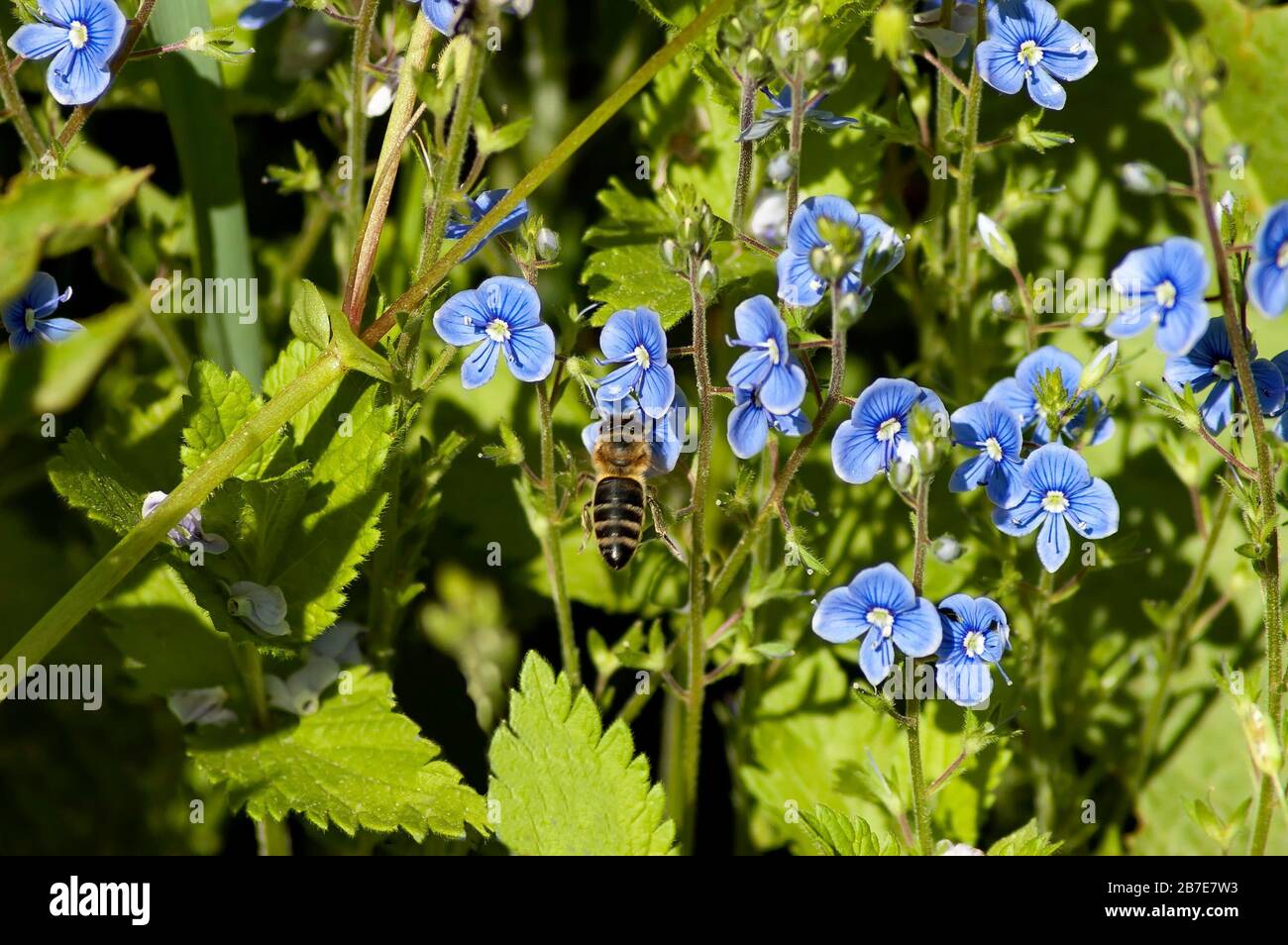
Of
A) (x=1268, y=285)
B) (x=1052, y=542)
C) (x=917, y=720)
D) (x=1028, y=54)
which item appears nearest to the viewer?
(x=1268, y=285)

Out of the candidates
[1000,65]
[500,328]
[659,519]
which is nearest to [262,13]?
[500,328]

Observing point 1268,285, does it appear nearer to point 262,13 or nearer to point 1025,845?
point 1025,845

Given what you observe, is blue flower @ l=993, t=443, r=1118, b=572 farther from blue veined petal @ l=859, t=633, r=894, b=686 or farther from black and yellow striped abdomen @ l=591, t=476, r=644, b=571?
black and yellow striped abdomen @ l=591, t=476, r=644, b=571

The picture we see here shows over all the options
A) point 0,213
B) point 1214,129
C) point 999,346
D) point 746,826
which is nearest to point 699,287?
point 0,213

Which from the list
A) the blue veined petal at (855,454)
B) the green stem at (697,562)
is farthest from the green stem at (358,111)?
the blue veined petal at (855,454)

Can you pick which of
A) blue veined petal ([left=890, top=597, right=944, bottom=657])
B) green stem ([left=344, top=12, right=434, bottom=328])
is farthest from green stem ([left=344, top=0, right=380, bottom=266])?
blue veined petal ([left=890, top=597, right=944, bottom=657])

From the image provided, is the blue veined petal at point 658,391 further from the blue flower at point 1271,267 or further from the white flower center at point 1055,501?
the blue flower at point 1271,267

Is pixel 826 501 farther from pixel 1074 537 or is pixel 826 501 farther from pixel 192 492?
pixel 192 492
